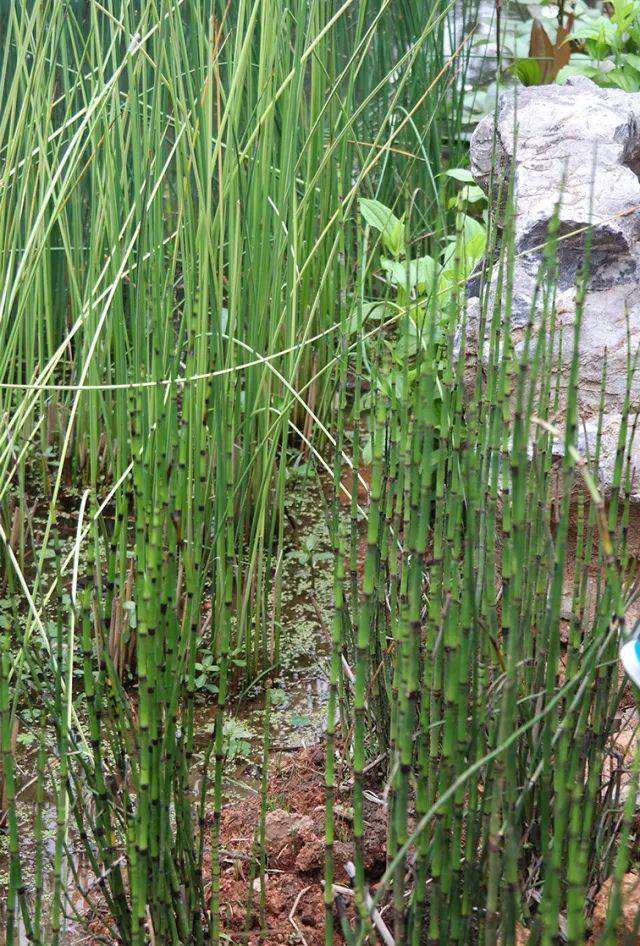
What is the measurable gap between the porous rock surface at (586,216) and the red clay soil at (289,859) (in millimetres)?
639

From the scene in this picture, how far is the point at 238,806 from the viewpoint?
149 cm

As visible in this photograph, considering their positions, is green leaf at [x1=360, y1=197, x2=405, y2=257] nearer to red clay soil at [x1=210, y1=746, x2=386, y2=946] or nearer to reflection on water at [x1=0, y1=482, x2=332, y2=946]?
reflection on water at [x1=0, y1=482, x2=332, y2=946]

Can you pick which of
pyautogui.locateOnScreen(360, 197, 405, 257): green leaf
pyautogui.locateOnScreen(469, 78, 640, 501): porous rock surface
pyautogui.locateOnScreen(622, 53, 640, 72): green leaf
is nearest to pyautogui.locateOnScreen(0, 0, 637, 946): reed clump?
pyautogui.locateOnScreen(360, 197, 405, 257): green leaf

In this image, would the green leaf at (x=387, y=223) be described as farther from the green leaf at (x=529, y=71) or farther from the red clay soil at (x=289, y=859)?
the green leaf at (x=529, y=71)

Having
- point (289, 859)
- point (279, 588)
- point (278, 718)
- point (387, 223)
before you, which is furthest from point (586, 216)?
point (289, 859)

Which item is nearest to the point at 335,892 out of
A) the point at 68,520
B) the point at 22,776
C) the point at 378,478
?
the point at 378,478

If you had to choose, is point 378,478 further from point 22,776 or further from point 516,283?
point 516,283

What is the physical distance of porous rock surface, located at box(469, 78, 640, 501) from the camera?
1720 millimetres

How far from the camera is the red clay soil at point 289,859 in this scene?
123 centimetres

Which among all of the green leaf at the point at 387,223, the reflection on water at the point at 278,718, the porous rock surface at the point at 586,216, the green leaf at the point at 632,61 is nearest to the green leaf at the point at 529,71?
the green leaf at the point at 632,61

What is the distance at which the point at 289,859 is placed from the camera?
133 centimetres

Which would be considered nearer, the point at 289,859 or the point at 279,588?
the point at 289,859

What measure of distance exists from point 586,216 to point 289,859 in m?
1.12

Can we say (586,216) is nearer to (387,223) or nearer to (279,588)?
(387,223)
